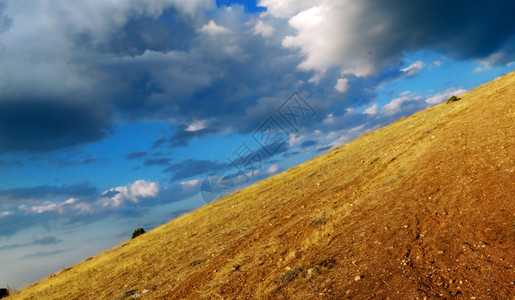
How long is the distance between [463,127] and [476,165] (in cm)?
623

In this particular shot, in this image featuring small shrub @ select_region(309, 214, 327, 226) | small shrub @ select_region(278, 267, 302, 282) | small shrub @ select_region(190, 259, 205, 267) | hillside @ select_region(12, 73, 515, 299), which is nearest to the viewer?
hillside @ select_region(12, 73, 515, 299)

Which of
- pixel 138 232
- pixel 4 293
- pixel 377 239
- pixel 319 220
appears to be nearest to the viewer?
pixel 377 239

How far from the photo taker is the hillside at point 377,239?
24.2 ft

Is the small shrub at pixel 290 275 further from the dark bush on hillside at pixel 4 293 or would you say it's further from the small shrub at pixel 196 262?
the dark bush on hillside at pixel 4 293

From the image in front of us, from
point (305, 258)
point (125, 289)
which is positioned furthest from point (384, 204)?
point (125, 289)

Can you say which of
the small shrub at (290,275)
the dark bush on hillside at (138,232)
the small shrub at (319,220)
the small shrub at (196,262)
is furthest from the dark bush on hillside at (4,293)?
the small shrub at (290,275)

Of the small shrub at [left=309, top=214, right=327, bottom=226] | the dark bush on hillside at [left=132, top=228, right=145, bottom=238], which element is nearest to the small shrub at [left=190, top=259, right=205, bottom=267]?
the small shrub at [left=309, top=214, right=327, bottom=226]

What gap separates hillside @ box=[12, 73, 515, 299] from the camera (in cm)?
737

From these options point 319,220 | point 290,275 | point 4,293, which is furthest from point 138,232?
point 290,275

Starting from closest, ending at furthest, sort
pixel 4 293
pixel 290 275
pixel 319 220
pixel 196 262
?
pixel 290 275
pixel 319 220
pixel 196 262
pixel 4 293

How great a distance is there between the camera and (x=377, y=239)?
924 cm

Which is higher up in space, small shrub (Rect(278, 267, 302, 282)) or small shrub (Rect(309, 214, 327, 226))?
small shrub (Rect(309, 214, 327, 226))

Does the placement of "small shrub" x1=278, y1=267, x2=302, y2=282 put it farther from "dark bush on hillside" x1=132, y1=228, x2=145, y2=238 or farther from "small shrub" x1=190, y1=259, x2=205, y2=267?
"dark bush on hillside" x1=132, y1=228, x2=145, y2=238

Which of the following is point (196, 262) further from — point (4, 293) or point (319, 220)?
point (4, 293)
